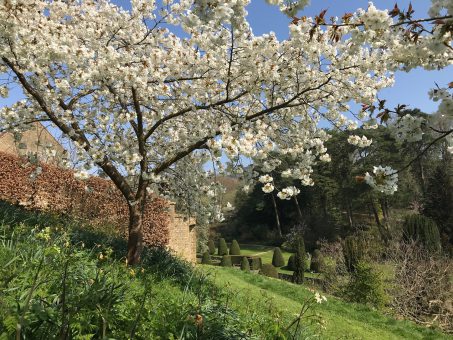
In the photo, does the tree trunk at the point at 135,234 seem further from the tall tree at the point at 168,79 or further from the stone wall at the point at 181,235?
the stone wall at the point at 181,235

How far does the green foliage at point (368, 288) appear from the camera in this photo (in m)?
12.7

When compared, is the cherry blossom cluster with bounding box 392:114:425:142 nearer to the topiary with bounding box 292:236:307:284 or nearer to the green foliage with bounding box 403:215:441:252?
the green foliage with bounding box 403:215:441:252

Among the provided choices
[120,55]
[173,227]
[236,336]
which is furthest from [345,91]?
[173,227]

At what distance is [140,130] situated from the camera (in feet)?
24.0

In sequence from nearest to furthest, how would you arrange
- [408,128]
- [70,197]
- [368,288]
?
[408,128], [368,288], [70,197]

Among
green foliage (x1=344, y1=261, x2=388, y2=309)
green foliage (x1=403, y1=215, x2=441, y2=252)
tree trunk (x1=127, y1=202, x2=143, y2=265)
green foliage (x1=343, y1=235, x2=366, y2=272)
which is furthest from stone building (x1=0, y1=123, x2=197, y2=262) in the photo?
green foliage (x1=403, y1=215, x2=441, y2=252)

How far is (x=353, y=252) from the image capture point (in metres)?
15.0

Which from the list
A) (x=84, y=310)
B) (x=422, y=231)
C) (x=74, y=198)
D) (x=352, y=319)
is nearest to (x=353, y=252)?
(x=352, y=319)

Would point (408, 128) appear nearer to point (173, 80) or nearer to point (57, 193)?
point (173, 80)

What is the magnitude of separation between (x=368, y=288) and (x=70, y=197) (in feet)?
35.0

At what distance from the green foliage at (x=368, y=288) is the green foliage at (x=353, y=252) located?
57.1 inches

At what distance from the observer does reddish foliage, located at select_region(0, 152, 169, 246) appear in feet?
39.4

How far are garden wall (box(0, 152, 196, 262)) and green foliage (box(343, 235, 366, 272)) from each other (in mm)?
7005

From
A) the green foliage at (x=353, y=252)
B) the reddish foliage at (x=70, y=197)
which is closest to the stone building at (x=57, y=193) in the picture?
the reddish foliage at (x=70, y=197)
